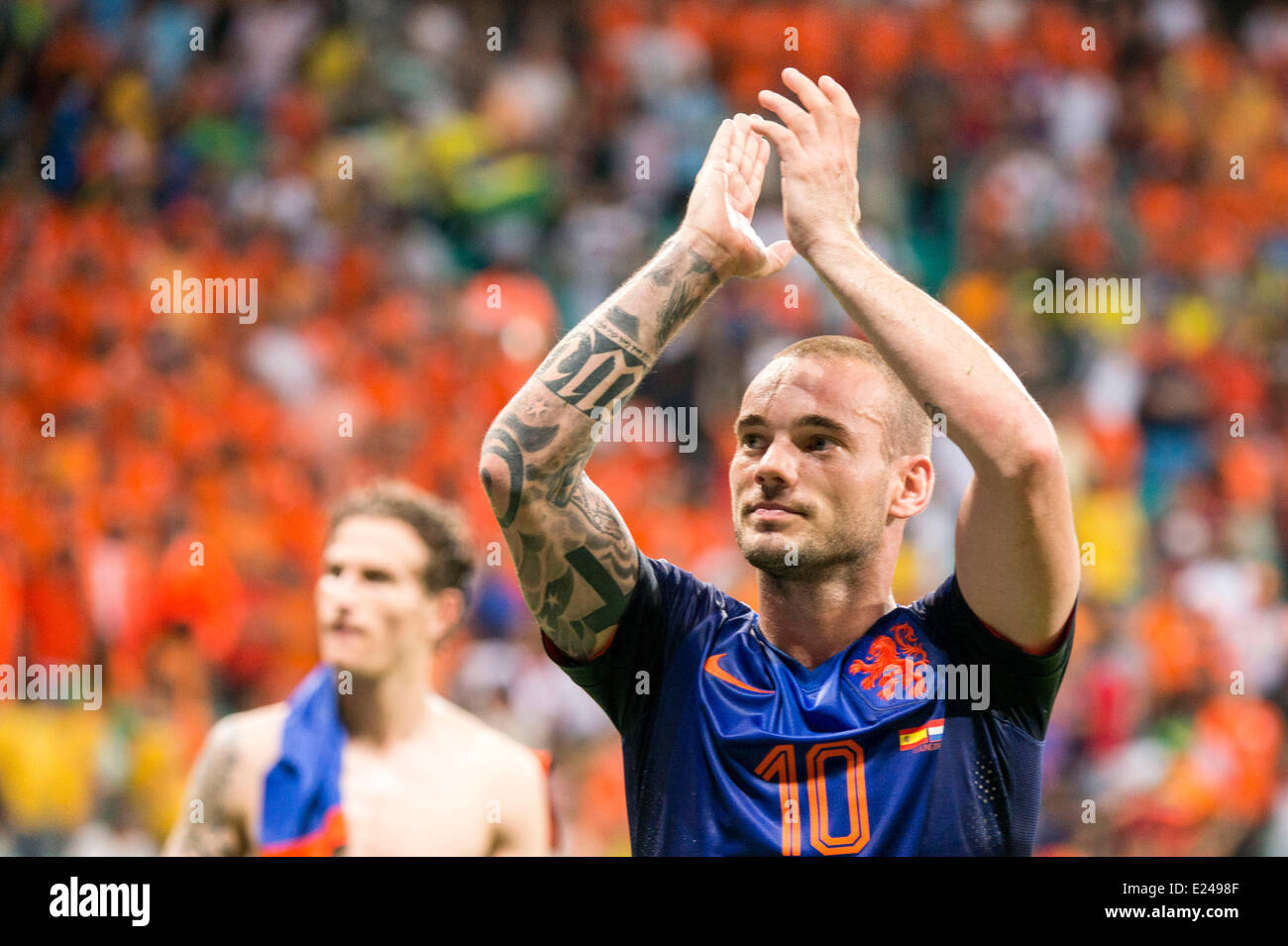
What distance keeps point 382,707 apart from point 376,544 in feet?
1.57

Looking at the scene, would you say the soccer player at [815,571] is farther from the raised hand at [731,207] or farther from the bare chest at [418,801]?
the bare chest at [418,801]

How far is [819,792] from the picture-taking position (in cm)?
254

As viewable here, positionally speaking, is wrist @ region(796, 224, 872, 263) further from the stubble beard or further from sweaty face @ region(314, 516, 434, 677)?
sweaty face @ region(314, 516, 434, 677)

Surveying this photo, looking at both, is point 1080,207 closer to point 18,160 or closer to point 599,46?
point 599,46

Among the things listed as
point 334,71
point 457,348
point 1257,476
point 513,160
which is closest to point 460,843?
point 457,348

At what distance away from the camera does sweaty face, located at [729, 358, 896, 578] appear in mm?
2658

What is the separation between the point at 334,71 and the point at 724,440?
3940mm

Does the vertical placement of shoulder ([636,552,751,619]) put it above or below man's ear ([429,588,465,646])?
below

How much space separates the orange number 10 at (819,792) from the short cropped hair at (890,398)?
1.84 feet

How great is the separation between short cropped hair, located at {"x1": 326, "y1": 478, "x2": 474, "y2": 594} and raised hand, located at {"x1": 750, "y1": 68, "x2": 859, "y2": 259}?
6.64ft

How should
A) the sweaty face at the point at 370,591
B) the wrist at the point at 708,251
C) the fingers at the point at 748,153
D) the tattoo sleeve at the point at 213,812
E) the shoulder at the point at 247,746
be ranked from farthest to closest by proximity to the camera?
1. the sweaty face at the point at 370,591
2. the shoulder at the point at 247,746
3. the tattoo sleeve at the point at 213,812
4. the fingers at the point at 748,153
5. the wrist at the point at 708,251

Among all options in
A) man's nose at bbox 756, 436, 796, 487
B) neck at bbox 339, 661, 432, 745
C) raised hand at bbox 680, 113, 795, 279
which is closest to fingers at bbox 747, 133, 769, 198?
raised hand at bbox 680, 113, 795, 279

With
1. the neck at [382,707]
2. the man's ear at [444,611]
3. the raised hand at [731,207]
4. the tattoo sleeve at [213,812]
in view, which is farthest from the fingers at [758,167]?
the tattoo sleeve at [213,812]

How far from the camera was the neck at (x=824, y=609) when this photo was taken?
276 centimetres
